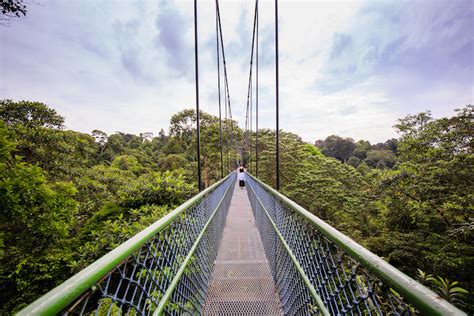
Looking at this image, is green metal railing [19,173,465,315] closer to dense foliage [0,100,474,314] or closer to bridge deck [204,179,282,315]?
bridge deck [204,179,282,315]

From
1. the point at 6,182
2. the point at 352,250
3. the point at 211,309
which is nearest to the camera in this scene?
the point at 352,250

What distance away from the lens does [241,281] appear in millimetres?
2037

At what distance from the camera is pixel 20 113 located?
6109 mm

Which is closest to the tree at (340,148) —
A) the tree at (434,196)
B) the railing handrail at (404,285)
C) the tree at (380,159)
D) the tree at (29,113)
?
the tree at (380,159)

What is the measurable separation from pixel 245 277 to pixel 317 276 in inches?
48.8

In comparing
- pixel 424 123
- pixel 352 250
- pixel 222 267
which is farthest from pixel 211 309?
pixel 424 123

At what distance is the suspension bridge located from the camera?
47 centimetres

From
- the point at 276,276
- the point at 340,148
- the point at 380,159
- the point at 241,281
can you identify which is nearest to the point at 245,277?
the point at 241,281

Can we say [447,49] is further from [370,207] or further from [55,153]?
[55,153]

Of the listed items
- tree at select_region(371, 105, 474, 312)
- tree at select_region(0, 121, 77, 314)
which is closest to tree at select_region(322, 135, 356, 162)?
tree at select_region(371, 105, 474, 312)

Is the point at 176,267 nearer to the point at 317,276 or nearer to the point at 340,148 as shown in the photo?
the point at 317,276

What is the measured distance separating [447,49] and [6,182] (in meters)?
22.8

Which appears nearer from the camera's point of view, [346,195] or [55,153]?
[55,153]

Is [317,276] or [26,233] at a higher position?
[317,276]
